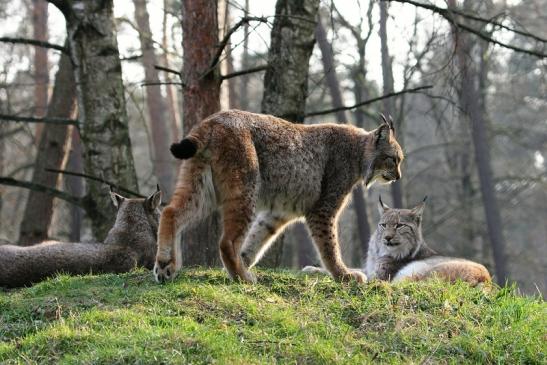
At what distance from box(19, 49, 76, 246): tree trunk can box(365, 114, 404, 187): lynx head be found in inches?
281

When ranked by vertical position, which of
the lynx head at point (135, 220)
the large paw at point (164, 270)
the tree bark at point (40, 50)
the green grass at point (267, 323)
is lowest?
the green grass at point (267, 323)

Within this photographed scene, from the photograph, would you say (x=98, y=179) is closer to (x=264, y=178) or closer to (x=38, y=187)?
(x=38, y=187)

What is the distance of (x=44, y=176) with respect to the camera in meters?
14.3

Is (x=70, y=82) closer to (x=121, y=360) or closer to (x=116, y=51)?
(x=116, y=51)

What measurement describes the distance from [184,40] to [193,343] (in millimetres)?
5484

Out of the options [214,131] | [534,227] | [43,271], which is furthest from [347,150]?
[534,227]

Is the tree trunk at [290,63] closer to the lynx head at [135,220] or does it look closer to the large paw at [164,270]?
the lynx head at [135,220]

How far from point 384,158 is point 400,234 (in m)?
1.12

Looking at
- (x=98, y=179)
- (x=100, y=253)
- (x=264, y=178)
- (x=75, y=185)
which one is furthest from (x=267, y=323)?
(x=75, y=185)

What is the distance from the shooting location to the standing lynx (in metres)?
6.98

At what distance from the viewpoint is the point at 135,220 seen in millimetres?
9383

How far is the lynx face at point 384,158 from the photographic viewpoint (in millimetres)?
8648

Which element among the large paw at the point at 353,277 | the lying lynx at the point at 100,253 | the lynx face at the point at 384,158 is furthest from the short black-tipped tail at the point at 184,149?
the lynx face at the point at 384,158

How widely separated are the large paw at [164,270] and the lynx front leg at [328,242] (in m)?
1.74
